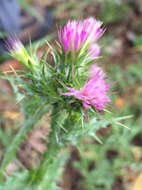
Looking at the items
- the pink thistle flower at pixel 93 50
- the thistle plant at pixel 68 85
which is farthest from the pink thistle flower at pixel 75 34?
the pink thistle flower at pixel 93 50

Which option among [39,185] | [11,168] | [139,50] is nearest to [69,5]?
[139,50]

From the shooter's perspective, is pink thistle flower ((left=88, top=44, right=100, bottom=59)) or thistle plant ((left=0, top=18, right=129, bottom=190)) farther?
pink thistle flower ((left=88, top=44, right=100, bottom=59))

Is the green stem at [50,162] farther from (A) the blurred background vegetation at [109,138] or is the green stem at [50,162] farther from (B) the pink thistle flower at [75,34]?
(B) the pink thistle flower at [75,34]

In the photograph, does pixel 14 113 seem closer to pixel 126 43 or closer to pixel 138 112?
pixel 138 112

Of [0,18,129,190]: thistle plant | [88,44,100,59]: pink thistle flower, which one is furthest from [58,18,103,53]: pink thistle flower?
[88,44,100,59]: pink thistle flower

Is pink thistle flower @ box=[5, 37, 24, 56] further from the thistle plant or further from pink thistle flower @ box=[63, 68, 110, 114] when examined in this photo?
pink thistle flower @ box=[63, 68, 110, 114]

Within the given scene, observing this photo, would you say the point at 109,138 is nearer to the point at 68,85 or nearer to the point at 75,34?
the point at 68,85

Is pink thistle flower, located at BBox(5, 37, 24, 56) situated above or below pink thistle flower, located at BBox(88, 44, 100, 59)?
above
